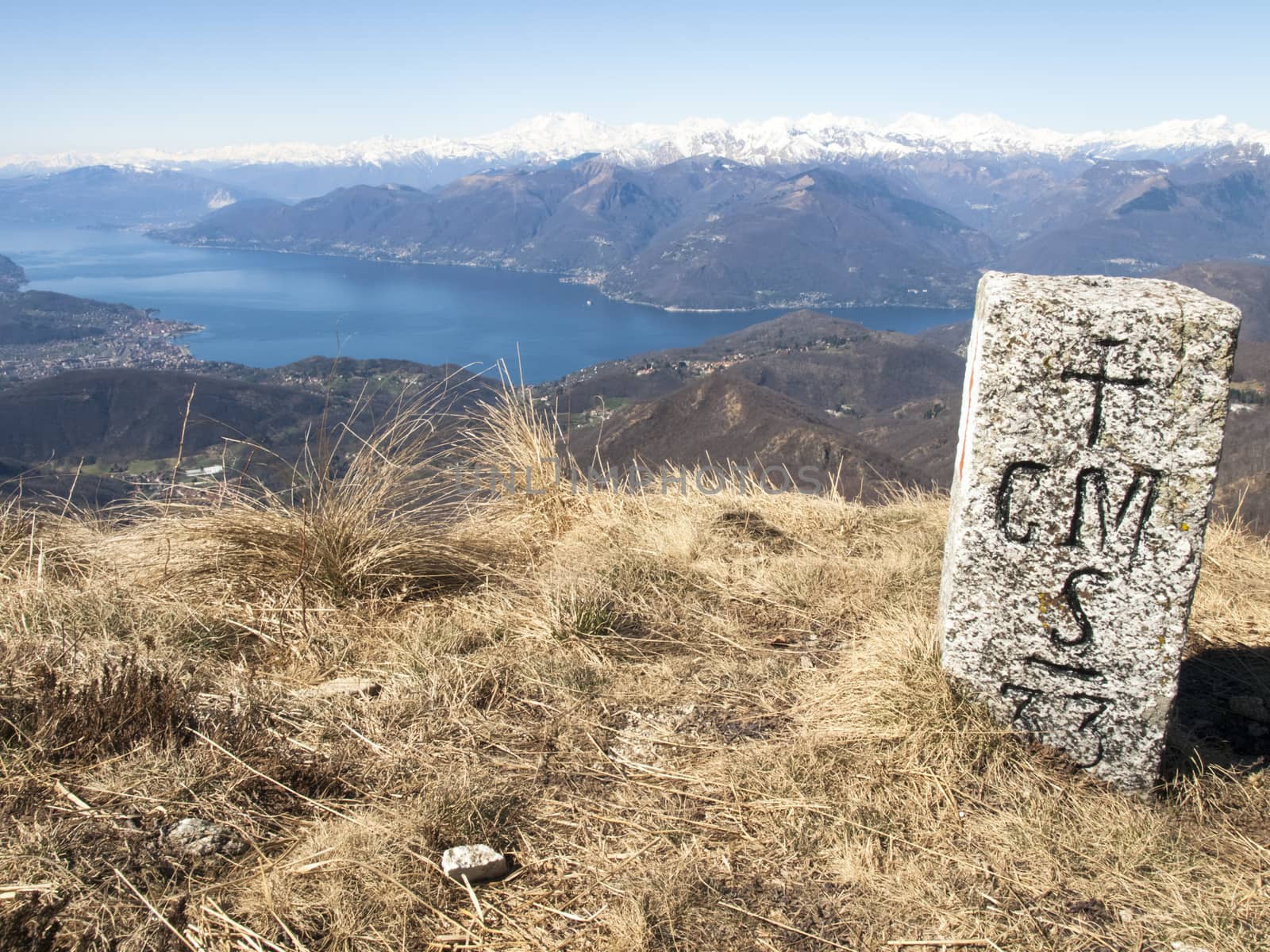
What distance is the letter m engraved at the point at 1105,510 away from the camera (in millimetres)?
2559

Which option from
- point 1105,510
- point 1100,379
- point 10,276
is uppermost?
point 10,276

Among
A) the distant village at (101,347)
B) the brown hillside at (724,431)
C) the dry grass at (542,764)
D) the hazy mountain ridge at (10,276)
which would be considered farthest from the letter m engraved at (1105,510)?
the hazy mountain ridge at (10,276)

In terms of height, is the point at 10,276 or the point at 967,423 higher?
the point at 10,276

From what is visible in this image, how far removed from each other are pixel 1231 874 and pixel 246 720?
310cm

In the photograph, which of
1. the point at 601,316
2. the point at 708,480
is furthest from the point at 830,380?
the point at 708,480

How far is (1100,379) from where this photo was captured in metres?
2.54

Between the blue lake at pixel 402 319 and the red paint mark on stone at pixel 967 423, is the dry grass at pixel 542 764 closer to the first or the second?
the red paint mark on stone at pixel 967 423

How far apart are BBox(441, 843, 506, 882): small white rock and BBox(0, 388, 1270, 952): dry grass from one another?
0.04m

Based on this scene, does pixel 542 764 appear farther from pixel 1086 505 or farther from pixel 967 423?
pixel 1086 505

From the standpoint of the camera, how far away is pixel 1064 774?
2.76 meters

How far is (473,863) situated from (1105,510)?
88.3 inches

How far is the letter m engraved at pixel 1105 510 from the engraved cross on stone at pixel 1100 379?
0.13 metres

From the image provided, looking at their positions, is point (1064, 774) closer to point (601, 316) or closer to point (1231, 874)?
point (1231, 874)

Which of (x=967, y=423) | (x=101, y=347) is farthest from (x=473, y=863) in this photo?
(x=101, y=347)
